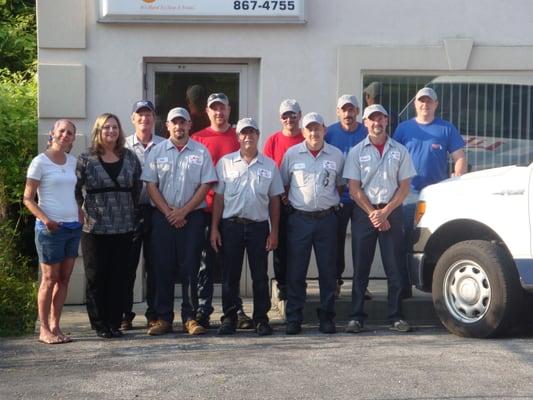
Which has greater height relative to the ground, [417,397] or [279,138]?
[279,138]

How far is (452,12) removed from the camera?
10281 millimetres

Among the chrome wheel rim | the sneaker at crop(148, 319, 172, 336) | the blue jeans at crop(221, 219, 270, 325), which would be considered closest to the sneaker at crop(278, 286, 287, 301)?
the blue jeans at crop(221, 219, 270, 325)

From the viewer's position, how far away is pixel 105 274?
332 inches

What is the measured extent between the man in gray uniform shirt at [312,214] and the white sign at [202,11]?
1.86m

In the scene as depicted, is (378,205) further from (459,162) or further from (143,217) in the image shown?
(143,217)

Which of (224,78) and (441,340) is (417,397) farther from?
(224,78)

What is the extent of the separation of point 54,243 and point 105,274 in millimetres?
554

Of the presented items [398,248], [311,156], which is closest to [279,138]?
[311,156]

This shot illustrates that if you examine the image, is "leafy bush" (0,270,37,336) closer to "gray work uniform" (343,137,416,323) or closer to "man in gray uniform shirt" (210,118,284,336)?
"man in gray uniform shirt" (210,118,284,336)

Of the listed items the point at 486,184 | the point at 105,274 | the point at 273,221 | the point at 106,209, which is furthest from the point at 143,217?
the point at 486,184

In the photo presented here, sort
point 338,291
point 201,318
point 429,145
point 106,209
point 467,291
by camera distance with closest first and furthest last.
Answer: point 106,209
point 467,291
point 201,318
point 429,145
point 338,291

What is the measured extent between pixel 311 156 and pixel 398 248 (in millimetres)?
1097

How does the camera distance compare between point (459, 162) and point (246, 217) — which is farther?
point (459, 162)

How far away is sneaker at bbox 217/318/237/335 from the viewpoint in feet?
28.1
